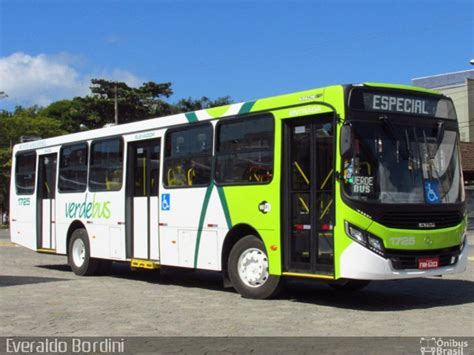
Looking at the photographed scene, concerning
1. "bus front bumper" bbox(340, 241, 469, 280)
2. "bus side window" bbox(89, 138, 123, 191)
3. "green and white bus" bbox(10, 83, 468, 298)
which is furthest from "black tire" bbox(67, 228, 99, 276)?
"bus front bumper" bbox(340, 241, 469, 280)

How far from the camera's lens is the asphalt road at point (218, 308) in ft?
26.0

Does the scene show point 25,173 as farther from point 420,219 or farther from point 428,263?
point 428,263

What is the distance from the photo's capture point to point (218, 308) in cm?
962

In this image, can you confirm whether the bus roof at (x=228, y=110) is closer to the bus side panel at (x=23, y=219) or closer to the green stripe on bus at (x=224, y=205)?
the green stripe on bus at (x=224, y=205)

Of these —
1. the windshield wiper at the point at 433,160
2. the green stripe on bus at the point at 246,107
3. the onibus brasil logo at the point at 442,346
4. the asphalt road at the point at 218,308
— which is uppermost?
the green stripe on bus at the point at 246,107

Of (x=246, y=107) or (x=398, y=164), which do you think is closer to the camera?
(x=398, y=164)

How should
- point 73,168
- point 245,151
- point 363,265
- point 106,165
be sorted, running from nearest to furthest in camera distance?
point 363,265 → point 245,151 → point 106,165 → point 73,168

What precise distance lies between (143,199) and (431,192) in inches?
230

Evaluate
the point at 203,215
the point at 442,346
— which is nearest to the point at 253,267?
the point at 203,215

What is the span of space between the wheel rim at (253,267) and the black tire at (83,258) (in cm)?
524

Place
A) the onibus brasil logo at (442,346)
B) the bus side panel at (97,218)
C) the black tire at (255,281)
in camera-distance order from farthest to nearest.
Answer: the bus side panel at (97,218) < the black tire at (255,281) < the onibus brasil logo at (442,346)

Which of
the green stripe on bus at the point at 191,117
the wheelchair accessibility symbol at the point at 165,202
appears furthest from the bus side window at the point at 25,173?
the green stripe on bus at the point at 191,117

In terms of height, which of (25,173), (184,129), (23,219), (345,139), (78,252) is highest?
(184,129)

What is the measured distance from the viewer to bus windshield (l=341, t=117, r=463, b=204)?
900 cm
